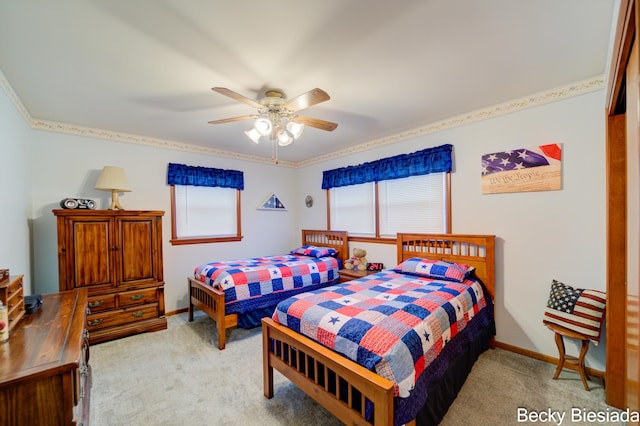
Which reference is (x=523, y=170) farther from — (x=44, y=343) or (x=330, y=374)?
(x=44, y=343)

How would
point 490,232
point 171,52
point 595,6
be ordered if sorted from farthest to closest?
point 490,232 < point 171,52 < point 595,6

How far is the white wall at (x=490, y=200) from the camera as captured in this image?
2.39 metres

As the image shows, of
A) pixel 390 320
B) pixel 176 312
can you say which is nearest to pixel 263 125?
pixel 390 320

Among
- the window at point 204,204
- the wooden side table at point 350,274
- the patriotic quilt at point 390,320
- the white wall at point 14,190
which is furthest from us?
the window at point 204,204

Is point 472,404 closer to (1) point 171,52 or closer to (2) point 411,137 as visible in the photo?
(2) point 411,137

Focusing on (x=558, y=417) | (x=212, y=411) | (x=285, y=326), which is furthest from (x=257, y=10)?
(x=558, y=417)

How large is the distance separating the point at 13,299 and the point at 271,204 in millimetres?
3786

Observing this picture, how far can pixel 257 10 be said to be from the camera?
1506mm

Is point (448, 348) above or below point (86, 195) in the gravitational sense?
below

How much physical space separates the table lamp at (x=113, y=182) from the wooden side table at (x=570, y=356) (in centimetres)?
473

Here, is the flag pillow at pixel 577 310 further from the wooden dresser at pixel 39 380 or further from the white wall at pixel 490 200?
the wooden dresser at pixel 39 380

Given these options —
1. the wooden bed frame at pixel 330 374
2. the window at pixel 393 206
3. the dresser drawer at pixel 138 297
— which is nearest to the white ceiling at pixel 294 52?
the window at pixel 393 206

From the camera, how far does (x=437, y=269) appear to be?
2.86 metres

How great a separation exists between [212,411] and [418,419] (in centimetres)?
147
